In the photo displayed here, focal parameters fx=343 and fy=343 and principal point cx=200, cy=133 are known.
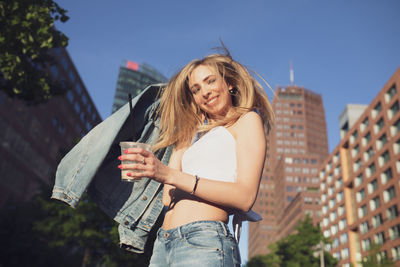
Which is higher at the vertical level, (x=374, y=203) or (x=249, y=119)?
(x=374, y=203)

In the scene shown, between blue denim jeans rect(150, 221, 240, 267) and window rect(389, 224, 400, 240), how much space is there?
152 ft

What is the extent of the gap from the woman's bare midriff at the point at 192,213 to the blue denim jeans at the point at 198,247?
2.5 inches

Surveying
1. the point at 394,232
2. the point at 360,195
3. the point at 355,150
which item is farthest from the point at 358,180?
the point at 394,232

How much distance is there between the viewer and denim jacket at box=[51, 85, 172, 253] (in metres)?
2.29

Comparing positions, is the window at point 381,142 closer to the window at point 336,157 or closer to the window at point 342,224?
the window at point 336,157

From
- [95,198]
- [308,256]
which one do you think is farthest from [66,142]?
[95,198]

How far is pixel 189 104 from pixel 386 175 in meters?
48.0

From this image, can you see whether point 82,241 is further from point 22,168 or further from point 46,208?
point 22,168

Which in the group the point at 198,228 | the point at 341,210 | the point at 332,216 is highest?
the point at 341,210

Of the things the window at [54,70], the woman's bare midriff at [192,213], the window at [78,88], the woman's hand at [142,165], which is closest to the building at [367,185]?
the woman's bare midriff at [192,213]

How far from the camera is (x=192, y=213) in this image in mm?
2166

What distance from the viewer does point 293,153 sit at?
129375 mm

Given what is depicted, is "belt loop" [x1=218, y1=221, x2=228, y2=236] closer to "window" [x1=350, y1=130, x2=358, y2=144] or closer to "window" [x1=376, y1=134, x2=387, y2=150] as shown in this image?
"window" [x1=376, y1=134, x2=387, y2=150]

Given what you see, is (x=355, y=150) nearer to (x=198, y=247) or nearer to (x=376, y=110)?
(x=376, y=110)
